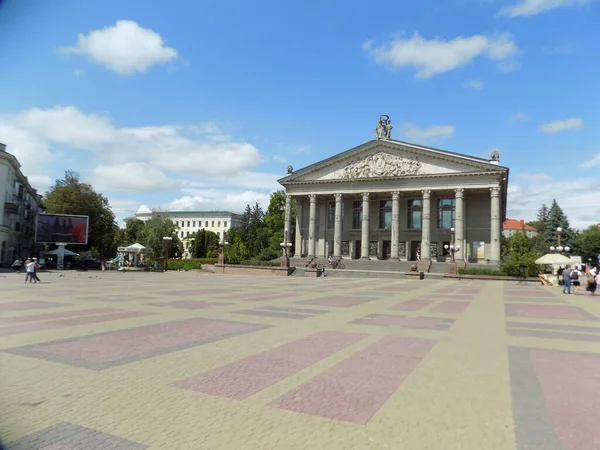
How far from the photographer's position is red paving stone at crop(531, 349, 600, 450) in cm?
441

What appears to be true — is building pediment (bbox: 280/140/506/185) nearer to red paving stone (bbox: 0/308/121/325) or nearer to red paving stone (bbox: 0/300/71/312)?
red paving stone (bbox: 0/300/71/312)

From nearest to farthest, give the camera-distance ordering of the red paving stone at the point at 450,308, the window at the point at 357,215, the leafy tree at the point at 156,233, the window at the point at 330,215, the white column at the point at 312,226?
the red paving stone at the point at 450,308 < the white column at the point at 312,226 < the window at the point at 357,215 < the window at the point at 330,215 < the leafy tree at the point at 156,233

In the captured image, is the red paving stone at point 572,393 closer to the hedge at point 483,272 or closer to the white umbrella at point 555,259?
the white umbrella at point 555,259

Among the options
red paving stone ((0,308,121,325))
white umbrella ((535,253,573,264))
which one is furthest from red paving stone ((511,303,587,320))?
white umbrella ((535,253,573,264))

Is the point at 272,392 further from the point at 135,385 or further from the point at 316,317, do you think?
the point at 316,317

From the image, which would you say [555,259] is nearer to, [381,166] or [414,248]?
[414,248]

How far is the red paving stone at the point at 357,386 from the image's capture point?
16.5 ft

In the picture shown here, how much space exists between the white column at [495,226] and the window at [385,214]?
14639 mm

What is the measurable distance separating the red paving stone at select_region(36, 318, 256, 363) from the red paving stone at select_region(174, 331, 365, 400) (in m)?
1.83

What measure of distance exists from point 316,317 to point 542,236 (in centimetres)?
9107

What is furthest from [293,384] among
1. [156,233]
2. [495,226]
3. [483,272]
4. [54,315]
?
[156,233]

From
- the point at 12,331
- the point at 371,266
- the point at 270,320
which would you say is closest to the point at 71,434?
the point at 12,331

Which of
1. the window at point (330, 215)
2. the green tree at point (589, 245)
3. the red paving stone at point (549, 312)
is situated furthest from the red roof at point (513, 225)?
the red paving stone at point (549, 312)

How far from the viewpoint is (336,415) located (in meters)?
4.86
